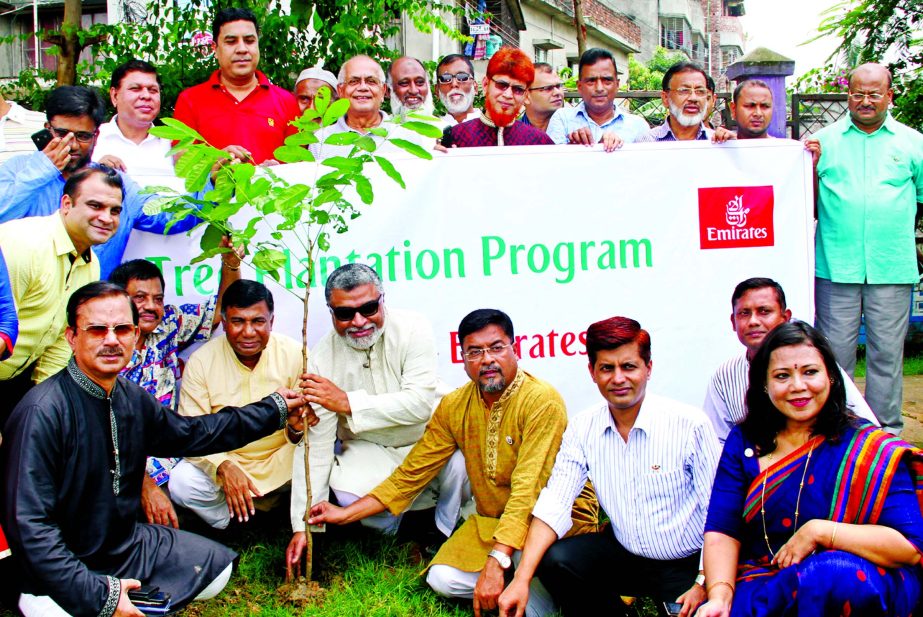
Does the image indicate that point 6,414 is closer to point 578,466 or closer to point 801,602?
point 578,466

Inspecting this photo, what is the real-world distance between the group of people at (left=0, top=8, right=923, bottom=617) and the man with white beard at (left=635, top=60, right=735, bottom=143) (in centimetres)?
2

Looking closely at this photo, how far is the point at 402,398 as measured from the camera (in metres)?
4.32

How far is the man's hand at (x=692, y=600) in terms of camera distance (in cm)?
320

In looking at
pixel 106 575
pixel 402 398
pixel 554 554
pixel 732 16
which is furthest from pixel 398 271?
pixel 732 16

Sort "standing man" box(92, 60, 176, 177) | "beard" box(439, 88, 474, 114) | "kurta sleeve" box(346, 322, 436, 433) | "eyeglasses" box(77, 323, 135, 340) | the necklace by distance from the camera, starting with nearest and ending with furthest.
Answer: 1. the necklace
2. "eyeglasses" box(77, 323, 135, 340)
3. "kurta sleeve" box(346, 322, 436, 433)
4. "standing man" box(92, 60, 176, 177)
5. "beard" box(439, 88, 474, 114)

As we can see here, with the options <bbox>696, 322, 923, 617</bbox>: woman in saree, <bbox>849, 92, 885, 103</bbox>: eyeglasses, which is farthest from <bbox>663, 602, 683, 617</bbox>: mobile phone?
<bbox>849, 92, 885, 103</bbox>: eyeglasses

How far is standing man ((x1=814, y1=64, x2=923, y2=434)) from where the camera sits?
521 centimetres

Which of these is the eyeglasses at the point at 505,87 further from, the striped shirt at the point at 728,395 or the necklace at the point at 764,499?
the necklace at the point at 764,499

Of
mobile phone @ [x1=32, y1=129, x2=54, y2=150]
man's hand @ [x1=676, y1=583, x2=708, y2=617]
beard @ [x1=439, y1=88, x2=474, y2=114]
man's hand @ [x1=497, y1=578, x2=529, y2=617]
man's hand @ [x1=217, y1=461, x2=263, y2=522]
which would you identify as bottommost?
man's hand @ [x1=497, y1=578, x2=529, y2=617]

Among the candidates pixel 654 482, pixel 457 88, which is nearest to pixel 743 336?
pixel 654 482

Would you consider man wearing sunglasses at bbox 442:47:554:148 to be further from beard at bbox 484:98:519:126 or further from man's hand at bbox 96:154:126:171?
man's hand at bbox 96:154:126:171

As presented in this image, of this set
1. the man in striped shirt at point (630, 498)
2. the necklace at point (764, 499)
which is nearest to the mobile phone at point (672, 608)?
the man in striped shirt at point (630, 498)

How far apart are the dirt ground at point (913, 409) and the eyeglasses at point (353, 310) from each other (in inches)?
153

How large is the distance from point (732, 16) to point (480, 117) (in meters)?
56.7
